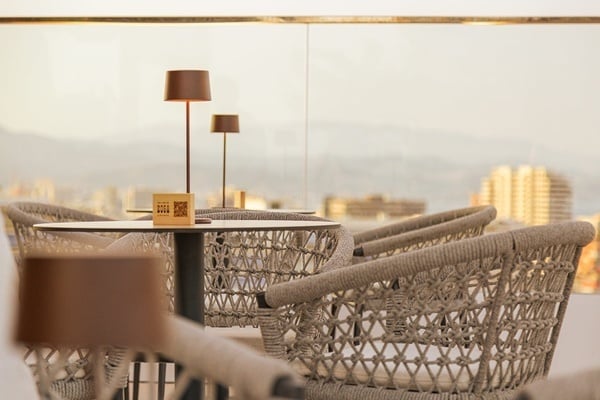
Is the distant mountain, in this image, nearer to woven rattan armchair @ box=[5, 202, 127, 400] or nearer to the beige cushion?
woven rattan armchair @ box=[5, 202, 127, 400]

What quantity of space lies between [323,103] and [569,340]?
1.76m

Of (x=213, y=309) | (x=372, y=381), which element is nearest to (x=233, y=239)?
(x=213, y=309)

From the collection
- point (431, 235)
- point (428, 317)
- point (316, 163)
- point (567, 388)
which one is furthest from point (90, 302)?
point (316, 163)

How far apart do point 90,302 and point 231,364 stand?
0.40 m

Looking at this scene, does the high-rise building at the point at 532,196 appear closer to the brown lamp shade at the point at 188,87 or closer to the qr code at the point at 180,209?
the brown lamp shade at the point at 188,87

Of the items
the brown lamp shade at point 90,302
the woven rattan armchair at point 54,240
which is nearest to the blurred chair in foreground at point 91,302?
the brown lamp shade at point 90,302

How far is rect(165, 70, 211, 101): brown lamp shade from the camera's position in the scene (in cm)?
339

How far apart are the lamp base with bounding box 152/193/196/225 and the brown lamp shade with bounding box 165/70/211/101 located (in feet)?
1.69

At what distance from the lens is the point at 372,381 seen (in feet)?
8.25

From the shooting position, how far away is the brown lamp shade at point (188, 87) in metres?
3.39

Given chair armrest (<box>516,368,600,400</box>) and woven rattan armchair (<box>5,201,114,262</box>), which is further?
woven rattan armchair (<box>5,201,114,262</box>)

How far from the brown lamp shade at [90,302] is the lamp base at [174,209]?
1930 mm

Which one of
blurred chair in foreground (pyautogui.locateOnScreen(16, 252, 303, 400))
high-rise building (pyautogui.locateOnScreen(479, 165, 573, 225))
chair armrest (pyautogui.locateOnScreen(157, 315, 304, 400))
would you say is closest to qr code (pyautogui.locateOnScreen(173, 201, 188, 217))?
chair armrest (pyautogui.locateOnScreen(157, 315, 304, 400))

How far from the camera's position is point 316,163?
6.07 m
